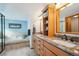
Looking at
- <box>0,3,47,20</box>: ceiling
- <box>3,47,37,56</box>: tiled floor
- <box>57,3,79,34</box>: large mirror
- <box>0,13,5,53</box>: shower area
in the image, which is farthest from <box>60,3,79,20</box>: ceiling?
<box>0,13,5,53</box>: shower area

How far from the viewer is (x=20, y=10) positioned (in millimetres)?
2088

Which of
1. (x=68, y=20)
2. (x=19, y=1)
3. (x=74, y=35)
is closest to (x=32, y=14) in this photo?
(x=19, y=1)

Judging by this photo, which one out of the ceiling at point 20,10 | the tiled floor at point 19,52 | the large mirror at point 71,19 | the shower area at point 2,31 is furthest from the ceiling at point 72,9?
the shower area at point 2,31

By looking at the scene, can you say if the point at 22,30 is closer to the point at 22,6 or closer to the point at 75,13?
the point at 22,6

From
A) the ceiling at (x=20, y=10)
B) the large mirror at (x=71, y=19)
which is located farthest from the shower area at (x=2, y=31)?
the large mirror at (x=71, y=19)

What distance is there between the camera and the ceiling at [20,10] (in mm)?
2016

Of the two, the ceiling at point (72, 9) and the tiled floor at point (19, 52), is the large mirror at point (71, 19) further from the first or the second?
the tiled floor at point (19, 52)

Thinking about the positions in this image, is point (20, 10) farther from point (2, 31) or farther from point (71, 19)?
point (71, 19)

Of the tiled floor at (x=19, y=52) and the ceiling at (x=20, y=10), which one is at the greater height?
the ceiling at (x=20, y=10)

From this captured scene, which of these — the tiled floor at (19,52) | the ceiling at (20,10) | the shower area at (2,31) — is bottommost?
the tiled floor at (19,52)

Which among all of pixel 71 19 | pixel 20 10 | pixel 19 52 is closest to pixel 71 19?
pixel 71 19

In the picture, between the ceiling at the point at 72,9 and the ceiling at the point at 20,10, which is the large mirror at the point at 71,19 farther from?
the ceiling at the point at 20,10

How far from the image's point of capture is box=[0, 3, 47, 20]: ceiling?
2016 millimetres

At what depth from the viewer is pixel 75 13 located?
209 centimetres
